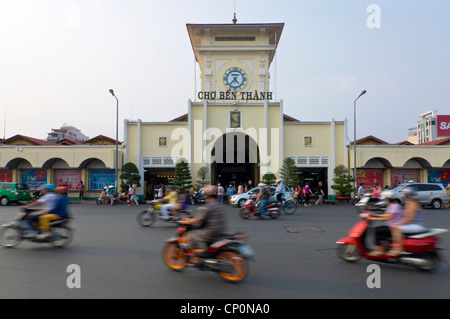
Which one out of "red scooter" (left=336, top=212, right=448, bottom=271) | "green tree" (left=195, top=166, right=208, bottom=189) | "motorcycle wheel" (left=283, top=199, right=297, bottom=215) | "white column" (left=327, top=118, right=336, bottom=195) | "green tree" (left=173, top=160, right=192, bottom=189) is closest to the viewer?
"red scooter" (left=336, top=212, right=448, bottom=271)

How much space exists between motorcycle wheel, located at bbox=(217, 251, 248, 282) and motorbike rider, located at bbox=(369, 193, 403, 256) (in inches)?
105

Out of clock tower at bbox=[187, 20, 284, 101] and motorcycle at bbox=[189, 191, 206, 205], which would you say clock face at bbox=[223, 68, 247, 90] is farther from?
motorcycle at bbox=[189, 191, 206, 205]

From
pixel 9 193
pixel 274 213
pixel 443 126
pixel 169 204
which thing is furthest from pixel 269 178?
pixel 443 126

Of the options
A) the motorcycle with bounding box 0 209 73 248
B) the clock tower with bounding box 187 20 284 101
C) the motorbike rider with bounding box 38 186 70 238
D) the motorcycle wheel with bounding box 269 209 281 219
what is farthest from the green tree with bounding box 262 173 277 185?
the motorcycle with bounding box 0 209 73 248

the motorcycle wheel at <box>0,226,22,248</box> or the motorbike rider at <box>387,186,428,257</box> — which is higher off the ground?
the motorbike rider at <box>387,186,428,257</box>

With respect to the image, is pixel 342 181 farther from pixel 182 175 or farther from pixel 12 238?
pixel 12 238

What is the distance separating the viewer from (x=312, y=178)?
31594 mm

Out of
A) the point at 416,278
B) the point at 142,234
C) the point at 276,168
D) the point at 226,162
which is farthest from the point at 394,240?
the point at 226,162

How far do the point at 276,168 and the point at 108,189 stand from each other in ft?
43.3

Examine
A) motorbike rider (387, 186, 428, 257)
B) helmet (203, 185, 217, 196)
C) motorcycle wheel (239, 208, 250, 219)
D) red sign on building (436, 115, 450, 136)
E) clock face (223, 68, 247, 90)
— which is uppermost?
clock face (223, 68, 247, 90)

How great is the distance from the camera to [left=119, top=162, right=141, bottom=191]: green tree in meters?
27.4

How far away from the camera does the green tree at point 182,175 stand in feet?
90.8

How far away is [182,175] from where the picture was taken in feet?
91.5

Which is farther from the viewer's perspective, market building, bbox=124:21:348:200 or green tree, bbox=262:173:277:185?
market building, bbox=124:21:348:200
